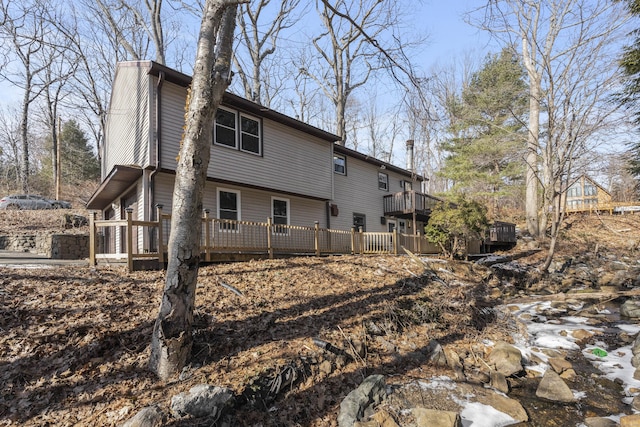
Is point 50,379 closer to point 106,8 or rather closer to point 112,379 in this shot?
point 112,379

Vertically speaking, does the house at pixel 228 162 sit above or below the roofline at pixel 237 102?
below

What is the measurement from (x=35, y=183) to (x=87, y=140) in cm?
617

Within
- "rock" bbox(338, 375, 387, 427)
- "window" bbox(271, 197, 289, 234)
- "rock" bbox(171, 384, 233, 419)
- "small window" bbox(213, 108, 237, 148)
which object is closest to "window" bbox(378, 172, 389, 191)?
"window" bbox(271, 197, 289, 234)

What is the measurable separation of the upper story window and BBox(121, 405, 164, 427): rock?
8708 millimetres

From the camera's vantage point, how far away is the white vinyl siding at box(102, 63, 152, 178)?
10188 mm

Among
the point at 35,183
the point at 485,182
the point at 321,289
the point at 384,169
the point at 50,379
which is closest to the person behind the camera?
the point at 50,379

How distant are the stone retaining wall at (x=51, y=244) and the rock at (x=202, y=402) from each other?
13237 millimetres

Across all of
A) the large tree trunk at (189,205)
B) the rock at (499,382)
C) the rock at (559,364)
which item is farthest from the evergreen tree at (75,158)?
the rock at (559,364)

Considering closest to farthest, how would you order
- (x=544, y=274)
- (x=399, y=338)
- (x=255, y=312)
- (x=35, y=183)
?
1. (x=255, y=312)
2. (x=399, y=338)
3. (x=544, y=274)
4. (x=35, y=183)

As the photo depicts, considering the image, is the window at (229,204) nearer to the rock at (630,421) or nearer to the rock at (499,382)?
the rock at (499,382)

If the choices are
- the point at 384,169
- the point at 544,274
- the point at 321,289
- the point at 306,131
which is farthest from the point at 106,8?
the point at 544,274

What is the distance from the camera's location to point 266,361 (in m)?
4.69

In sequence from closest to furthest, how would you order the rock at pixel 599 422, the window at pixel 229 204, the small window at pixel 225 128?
the rock at pixel 599 422 → the small window at pixel 225 128 → the window at pixel 229 204

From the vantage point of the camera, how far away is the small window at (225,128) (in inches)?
440
